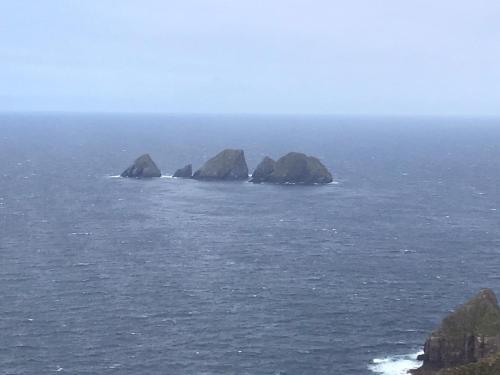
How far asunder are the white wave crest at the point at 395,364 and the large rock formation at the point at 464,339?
1.28 m

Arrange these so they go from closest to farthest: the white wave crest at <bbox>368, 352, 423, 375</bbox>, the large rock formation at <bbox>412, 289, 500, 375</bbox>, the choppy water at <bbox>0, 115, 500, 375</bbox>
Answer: the large rock formation at <bbox>412, 289, 500, 375</bbox>, the white wave crest at <bbox>368, 352, 423, 375</bbox>, the choppy water at <bbox>0, 115, 500, 375</bbox>

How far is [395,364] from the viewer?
266 feet

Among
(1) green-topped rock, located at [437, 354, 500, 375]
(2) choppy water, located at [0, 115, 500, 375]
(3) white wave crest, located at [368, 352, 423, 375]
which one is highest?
(1) green-topped rock, located at [437, 354, 500, 375]

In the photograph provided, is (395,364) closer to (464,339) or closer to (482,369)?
(464,339)

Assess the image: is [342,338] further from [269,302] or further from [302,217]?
[302,217]

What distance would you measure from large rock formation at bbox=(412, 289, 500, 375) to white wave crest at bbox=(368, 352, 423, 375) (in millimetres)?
1284

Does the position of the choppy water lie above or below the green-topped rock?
below

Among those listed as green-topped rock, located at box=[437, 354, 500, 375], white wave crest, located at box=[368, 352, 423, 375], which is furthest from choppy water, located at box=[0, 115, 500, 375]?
green-topped rock, located at box=[437, 354, 500, 375]

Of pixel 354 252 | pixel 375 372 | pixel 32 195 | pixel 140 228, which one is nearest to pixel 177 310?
pixel 375 372

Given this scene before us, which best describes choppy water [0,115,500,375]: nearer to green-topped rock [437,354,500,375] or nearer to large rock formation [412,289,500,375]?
large rock formation [412,289,500,375]

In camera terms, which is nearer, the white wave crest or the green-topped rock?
the green-topped rock

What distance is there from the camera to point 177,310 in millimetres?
98125

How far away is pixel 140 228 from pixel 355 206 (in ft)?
Result: 182

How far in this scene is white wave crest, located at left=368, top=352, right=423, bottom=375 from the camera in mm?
79250
